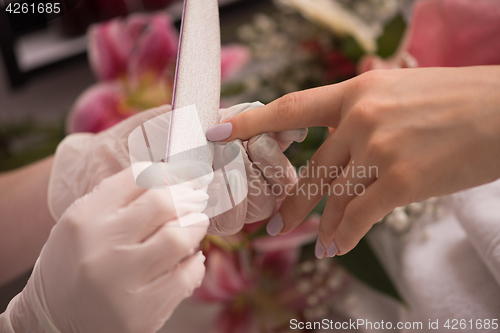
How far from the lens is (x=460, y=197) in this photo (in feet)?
1.73

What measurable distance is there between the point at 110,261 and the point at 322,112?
0.86 ft

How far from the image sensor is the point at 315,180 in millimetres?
377

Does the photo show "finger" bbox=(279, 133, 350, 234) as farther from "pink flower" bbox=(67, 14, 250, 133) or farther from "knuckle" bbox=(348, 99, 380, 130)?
"pink flower" bbox=(67, 14, 250, 133)

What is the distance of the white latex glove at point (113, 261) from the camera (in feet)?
1.06

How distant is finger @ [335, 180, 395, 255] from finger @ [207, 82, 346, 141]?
0.09 metres

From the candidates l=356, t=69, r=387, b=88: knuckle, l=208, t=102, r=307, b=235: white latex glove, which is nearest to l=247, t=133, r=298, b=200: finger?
l=208, t=102, r=307, b=235: white latex glove

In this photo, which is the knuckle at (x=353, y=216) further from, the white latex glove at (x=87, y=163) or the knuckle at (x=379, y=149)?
the white latex glove at (x=87, y=163)

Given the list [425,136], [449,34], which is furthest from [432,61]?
[425,136]

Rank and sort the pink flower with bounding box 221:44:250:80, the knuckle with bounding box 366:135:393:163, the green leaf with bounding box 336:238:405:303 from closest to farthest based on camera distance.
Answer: the knuckle with bounding box 366:135:393:163 → the green leaf with bounding box 336:238:405:303 → the pink flower with bounding box 221:44:250:80

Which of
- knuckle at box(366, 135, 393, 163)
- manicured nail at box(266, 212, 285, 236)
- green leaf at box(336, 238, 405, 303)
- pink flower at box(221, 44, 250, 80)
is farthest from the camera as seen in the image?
pink flower at box(221, 44, 250, 80)

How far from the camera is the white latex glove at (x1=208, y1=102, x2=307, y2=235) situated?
0.35 meters

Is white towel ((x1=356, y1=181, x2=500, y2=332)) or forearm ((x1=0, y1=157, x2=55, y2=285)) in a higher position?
forearm ((x1=0, y1=157, x2=55, y2=285))

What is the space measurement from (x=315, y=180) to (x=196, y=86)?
6.5 inches

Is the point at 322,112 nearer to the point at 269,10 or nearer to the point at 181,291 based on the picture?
the point at 181,291
